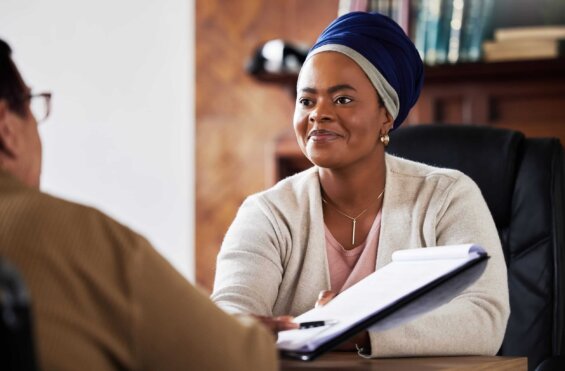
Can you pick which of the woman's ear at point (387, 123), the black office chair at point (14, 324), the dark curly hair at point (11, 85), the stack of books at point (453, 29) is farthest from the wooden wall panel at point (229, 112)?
the black office chair at point (14, 324)

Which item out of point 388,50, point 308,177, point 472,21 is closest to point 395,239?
point 308,177

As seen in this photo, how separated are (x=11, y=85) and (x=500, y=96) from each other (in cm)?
277

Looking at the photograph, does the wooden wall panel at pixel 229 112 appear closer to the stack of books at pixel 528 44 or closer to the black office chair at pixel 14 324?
the stack of books at pixel 528 44

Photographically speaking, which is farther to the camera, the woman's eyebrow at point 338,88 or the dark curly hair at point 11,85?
the woman's eyebrow at point 338,88

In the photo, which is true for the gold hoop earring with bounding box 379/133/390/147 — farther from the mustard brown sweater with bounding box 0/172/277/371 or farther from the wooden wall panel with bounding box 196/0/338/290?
the wooden wall panel with bounding box 196/0/338/290

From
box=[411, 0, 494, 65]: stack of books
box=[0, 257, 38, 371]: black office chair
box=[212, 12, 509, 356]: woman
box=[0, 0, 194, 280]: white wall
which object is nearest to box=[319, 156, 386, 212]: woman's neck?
box=[212, 12, 509, 356]: woman

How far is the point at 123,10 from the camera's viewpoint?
409 centimetres

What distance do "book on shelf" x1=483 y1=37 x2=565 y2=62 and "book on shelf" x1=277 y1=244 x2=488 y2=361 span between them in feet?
7.27

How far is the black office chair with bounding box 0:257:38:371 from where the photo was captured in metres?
0.71

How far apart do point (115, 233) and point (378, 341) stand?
653 mm

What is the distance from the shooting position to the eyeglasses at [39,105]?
1.16 meters

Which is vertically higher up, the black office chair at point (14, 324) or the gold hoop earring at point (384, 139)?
the gold hoop earring at point (384, 139)

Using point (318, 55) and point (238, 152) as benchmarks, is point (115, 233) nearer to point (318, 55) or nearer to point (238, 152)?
point (318, 55)

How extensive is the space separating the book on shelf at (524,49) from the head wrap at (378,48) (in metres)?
1.55
